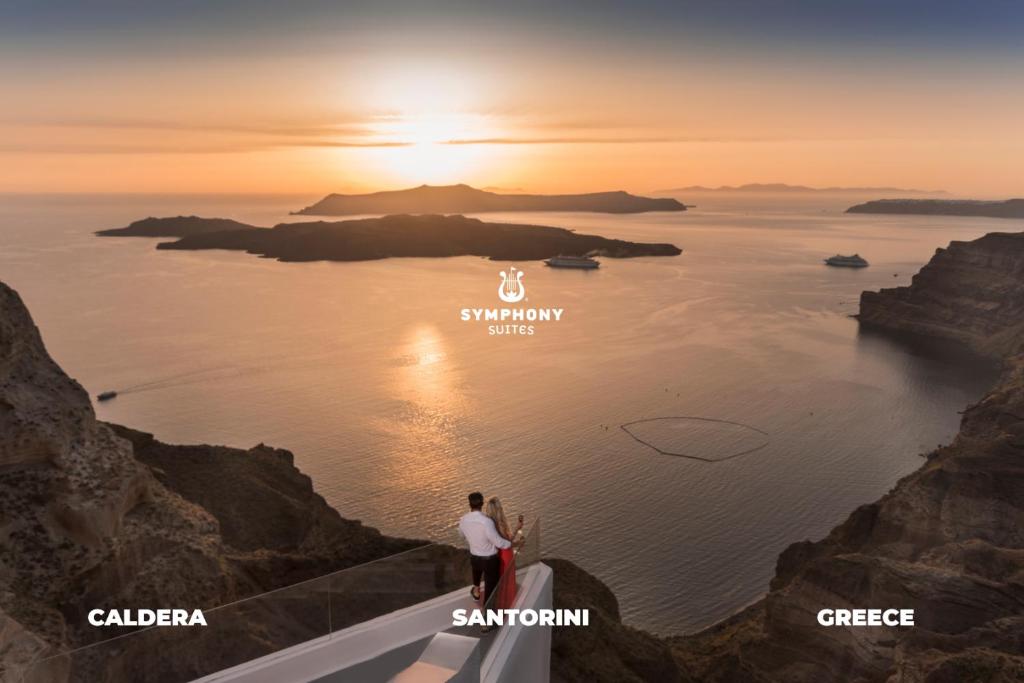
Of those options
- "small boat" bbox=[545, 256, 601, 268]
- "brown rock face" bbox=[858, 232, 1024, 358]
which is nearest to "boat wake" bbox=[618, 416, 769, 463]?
"brown rock face" bbox=[858, 232, 1024, 358]

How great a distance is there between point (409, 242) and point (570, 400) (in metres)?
93.3

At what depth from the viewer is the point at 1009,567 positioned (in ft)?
46.4

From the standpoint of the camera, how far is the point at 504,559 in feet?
25.4

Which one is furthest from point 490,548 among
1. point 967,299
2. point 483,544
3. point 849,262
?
point 849,262

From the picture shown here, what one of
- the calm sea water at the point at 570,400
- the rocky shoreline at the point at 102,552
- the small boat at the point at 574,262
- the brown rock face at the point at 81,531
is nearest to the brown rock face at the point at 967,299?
the calm sea water at the point at 570,400

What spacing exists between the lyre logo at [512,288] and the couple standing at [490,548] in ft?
241

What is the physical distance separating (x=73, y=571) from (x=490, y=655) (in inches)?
314

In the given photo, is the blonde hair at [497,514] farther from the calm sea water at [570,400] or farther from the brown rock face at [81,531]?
the calm sea water at [570,400]

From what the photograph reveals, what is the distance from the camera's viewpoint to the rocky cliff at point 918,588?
12.1 m

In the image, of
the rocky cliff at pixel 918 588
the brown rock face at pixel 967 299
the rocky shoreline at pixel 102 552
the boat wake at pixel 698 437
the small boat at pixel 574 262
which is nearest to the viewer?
the rocky shoreline at pixel 102 552

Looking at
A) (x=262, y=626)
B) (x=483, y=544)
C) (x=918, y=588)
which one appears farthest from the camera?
(x=918, y=588)

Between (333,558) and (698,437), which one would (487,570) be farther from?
(698,437)

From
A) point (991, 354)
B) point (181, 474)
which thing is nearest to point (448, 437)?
point (181, 474)

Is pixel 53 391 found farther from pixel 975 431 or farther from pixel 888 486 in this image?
pixel 888 486
